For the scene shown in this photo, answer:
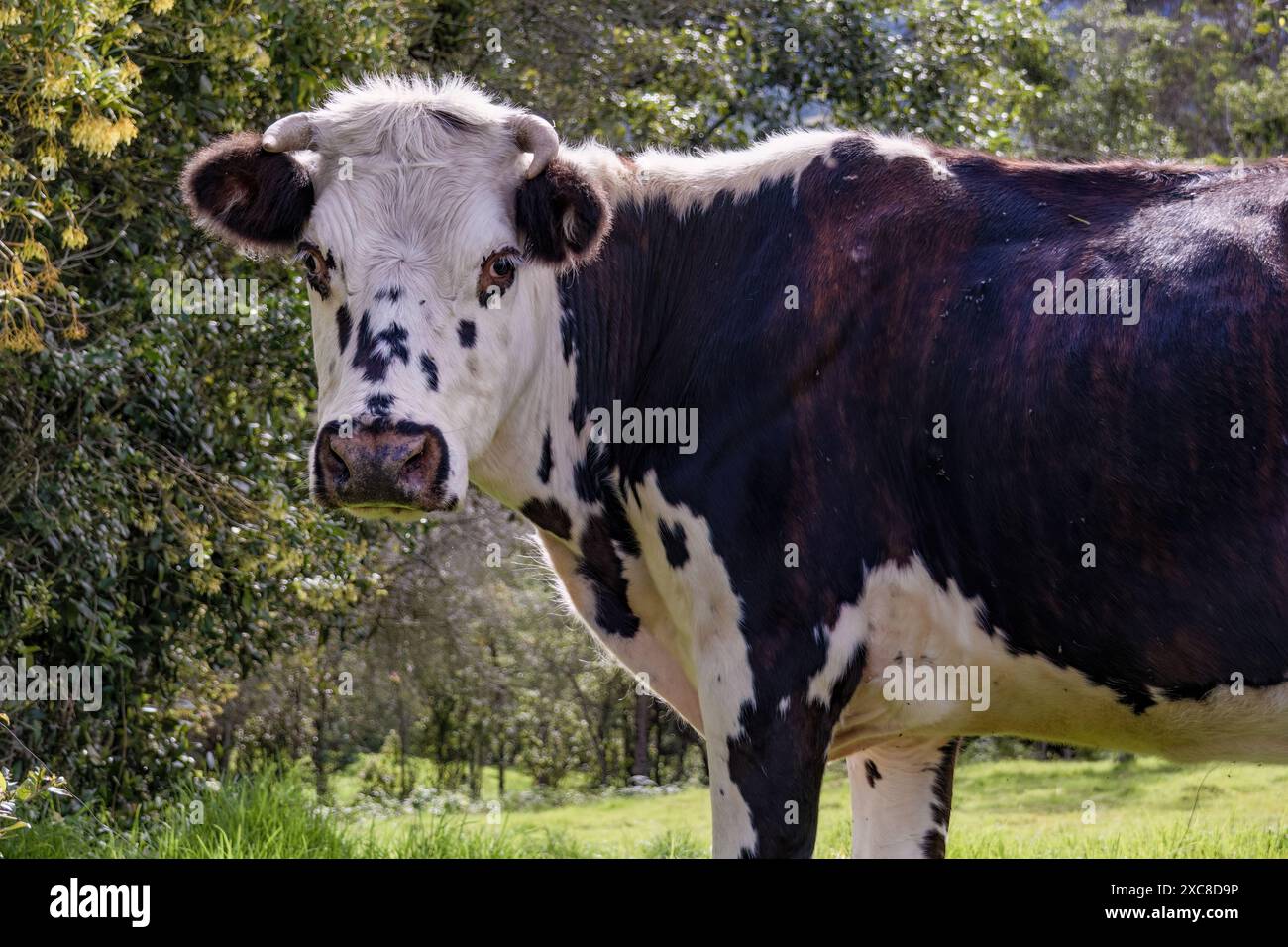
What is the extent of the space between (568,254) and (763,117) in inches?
329

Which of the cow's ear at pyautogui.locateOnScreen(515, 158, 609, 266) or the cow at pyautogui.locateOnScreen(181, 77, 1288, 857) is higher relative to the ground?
the cow's ear at pyautogui.locateOnScreen(515, 158, 609, 266)

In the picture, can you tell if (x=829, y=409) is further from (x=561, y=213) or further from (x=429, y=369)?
(x=429, y=369)

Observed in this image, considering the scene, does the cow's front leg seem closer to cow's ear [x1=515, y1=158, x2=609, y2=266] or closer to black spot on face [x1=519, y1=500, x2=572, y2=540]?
black spot on face [x1=519, y1=500, x2=572, y2=540]

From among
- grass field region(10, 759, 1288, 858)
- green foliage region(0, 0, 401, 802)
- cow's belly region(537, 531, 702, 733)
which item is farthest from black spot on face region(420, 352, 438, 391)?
grass field region(10, 759, 1288, 858)

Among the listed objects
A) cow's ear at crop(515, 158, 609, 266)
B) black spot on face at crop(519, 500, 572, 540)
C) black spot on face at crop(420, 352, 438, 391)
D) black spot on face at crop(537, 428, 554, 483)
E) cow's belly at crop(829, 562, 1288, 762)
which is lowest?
cow's belly at crop(829, 562, 1288, 762)

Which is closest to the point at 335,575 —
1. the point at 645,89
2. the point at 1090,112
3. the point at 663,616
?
the point at 663,616

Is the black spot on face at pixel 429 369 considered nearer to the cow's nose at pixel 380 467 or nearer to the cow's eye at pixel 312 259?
the cow's nose at pixel 380 467

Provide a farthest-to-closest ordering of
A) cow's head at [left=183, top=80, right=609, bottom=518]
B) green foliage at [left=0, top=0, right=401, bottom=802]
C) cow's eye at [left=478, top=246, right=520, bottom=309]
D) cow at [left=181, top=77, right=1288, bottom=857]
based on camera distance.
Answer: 1. green foliage at [left=0, top=0, right=401, bottom=802]
2. cow's eye at [left=478, top=246, right=520, bottom=309]
3. cow's head at [left=183, top=80, right=609, bottom=518]
4. cow at [left=181, top=77, right=1288, bottom=857]

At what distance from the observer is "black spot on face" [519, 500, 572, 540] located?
487 cm

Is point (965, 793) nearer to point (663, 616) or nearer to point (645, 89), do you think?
point (645, 89)

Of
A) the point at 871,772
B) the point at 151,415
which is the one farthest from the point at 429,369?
the point at 151,415

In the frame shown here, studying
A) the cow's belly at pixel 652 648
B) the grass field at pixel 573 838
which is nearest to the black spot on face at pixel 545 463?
the cow's belly at pixel 652 648

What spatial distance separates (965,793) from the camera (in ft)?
46.0

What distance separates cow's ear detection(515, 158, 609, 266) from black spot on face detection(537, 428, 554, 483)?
613 millimetres
